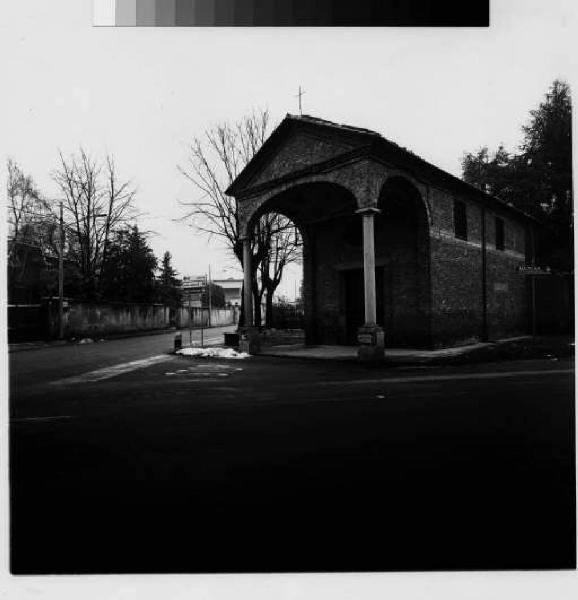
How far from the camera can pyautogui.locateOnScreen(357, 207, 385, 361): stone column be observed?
9.05 m

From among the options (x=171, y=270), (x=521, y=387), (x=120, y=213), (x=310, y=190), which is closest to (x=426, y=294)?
(x=310, y=190)

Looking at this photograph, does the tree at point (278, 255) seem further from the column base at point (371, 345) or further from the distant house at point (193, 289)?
the column base at point (371, 345)

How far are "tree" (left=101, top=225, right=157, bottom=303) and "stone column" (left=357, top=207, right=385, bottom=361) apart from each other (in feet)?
53.0

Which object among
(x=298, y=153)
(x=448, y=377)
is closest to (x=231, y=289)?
(x=298, y=153)

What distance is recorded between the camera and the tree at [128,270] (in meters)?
22.8

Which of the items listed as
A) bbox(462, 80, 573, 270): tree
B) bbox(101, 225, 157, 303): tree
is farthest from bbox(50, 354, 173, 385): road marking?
bbox(101, 225, 157, 303): tree

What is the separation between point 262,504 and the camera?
2.42m

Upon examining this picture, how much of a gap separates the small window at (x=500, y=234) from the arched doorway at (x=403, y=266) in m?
4.85

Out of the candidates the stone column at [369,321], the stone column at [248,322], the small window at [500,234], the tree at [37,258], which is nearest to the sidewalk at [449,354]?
the stone column at [369,321]

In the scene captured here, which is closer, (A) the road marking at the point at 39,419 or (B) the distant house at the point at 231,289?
(A) the road marking at the point at 39,419

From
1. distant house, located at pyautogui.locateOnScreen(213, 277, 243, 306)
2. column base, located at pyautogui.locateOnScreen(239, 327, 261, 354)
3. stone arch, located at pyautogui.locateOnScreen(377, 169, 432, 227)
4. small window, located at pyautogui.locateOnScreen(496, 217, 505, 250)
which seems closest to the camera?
stone arch, located at pyautogui.locateOnScreen(377, 169, 432, 227)

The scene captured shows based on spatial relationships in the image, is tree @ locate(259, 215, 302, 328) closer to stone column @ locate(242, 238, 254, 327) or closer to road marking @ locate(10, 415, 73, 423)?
stone column @ locate(242, 238, 254, 327)

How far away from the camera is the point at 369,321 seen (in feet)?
30.7

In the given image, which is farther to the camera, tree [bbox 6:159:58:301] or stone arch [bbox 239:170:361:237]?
tree [bbox 6:159:58:301]
